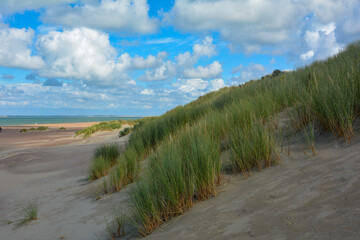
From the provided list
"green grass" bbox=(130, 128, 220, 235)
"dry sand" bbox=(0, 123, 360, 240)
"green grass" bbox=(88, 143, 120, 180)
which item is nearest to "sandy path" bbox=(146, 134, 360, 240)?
"dry sand" bbox=(0, 123, 360, 240)

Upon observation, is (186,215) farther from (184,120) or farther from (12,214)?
(184,120)

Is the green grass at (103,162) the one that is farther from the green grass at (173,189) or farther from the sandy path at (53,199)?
the green grass at (173,189)

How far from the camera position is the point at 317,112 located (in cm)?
325

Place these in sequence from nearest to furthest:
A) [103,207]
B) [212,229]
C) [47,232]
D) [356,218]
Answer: [356,218] < [212,229] < [47,232] < [103,207]

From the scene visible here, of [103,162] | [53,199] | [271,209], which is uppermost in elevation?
[271,209]

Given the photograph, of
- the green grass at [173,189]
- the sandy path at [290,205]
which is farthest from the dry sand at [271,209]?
the green grass at [173,189]

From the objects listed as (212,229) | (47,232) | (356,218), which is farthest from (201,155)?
(47,232)

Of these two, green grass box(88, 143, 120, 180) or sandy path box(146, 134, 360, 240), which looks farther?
green grass box(88, 143, 120, 180)

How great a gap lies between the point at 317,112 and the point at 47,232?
3.88 m

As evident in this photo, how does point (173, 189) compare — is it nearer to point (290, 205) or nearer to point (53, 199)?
point (290, 205)

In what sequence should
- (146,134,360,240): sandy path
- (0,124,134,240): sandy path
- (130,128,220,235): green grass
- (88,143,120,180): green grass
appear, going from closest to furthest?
(146,134,360,240): sandy path, (130,128,220,235): green grass, (0,124,134,240): sandy path, (88,143,120,180): green grass

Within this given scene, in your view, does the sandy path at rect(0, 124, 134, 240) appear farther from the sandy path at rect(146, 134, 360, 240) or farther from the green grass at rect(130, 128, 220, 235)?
the sandy path at rect(146, 134, 360, 240)

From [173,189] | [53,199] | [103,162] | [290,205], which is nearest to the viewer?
[290,205]

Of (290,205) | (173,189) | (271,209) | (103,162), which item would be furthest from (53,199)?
(290,205)
